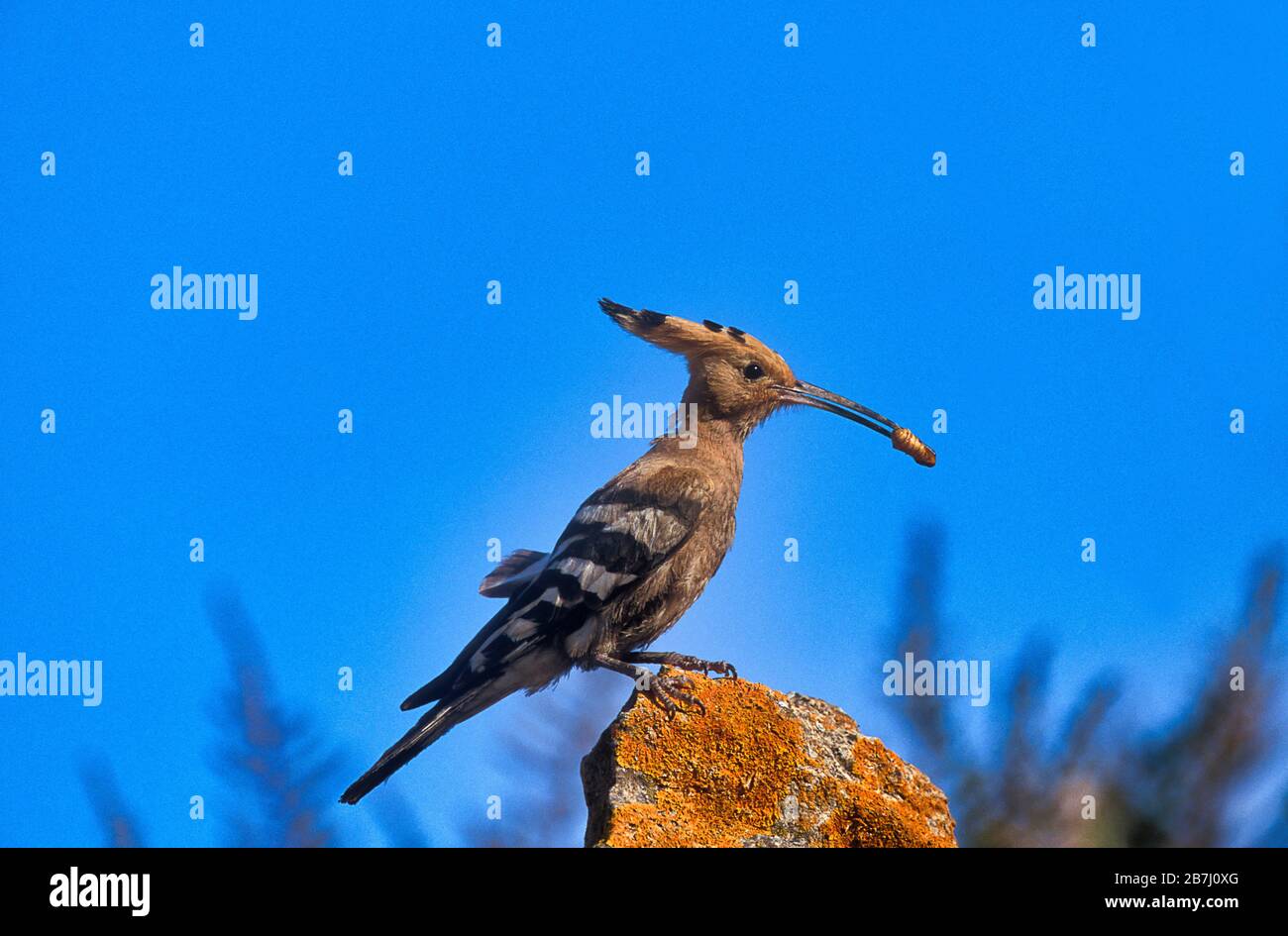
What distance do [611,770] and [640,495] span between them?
1481 mm

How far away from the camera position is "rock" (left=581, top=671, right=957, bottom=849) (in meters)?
4.27

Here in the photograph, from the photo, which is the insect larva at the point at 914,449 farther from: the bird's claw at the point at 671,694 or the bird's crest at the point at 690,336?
the bird's claw at the point at 671,694

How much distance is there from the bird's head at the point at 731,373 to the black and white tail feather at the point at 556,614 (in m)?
0.58

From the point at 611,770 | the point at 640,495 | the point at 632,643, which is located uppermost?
the point at 640,495

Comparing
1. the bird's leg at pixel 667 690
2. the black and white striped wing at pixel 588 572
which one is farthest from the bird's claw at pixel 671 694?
the black and white striped wing at pixel 588 572

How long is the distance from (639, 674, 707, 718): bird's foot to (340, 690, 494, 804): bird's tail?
0.81 m

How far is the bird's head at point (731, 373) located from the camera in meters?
6.06

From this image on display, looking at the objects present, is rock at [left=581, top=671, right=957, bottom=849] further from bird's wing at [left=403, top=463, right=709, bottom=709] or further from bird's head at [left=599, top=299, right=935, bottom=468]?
bird's head at [left=599, top=299, right=935, bottom=468]

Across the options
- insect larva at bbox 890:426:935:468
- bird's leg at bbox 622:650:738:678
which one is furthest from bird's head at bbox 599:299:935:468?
bird's leg at bbox 622:650:738:678

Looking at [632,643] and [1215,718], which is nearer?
[1215,718]
